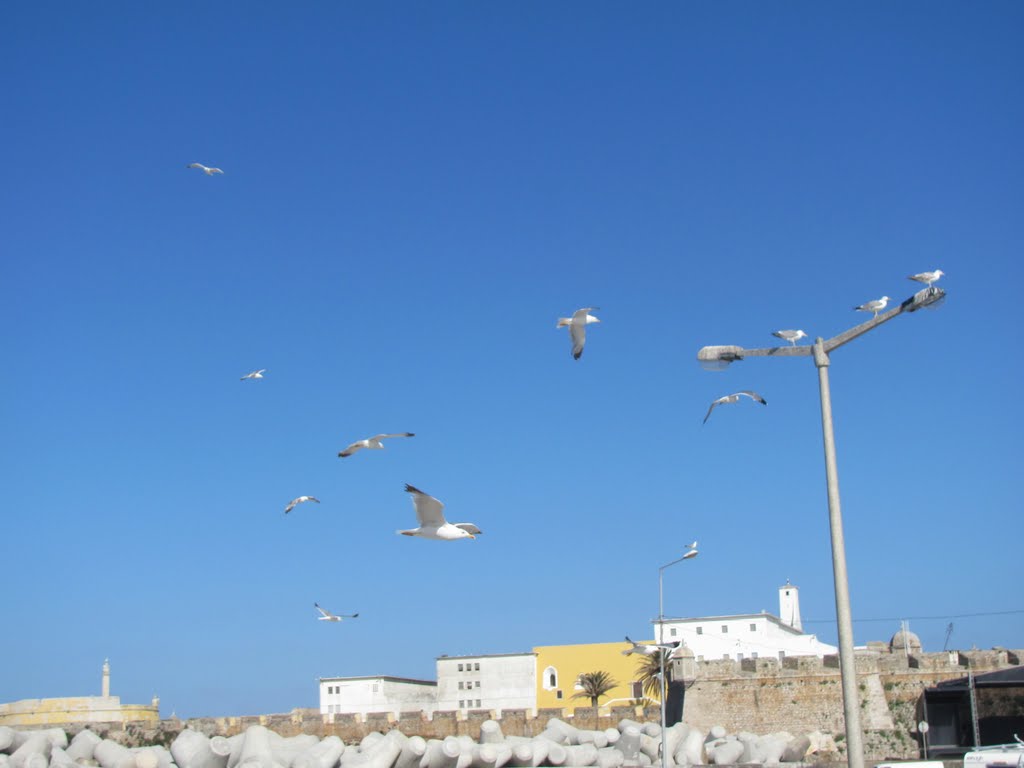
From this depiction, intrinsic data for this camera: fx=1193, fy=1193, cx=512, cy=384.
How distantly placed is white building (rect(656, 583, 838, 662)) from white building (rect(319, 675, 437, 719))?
13333mm

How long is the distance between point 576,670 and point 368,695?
10.4 metres

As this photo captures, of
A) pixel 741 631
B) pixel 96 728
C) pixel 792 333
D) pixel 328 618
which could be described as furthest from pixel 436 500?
pixel 741 631

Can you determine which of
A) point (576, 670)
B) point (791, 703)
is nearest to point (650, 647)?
point (791, 703)

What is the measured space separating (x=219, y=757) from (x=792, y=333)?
20414mm

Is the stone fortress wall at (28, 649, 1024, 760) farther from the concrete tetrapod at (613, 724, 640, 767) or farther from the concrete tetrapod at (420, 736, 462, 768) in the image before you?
the concrete tetrapod at (420, 736, 462, 768)

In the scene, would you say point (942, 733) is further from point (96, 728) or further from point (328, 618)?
point (96, 728)

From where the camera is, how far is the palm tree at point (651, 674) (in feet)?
152

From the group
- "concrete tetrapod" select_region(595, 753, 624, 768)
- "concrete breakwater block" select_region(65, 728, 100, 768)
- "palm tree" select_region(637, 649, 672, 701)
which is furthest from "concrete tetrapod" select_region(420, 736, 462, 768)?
"palm tree" select_region(637, 649, 672, 701)

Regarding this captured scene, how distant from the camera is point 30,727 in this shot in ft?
158

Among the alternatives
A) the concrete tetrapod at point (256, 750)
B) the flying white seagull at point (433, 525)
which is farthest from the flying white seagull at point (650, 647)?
the concrete tetrapod at point (256, 750)

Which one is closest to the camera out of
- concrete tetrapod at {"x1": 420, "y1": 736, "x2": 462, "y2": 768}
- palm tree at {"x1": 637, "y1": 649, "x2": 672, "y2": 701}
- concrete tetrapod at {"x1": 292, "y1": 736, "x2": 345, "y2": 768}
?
concrete tetrapod at {"x1": 292, "y1": 736, "x2": 345, "y2": 768}

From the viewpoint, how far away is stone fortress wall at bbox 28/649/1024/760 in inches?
1449

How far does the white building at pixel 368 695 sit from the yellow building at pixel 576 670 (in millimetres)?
6022

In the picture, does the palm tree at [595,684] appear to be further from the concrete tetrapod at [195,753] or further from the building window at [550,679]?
the concrete tetrapod at [195,753]
